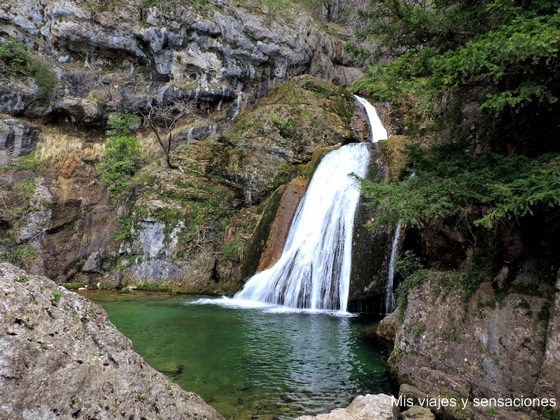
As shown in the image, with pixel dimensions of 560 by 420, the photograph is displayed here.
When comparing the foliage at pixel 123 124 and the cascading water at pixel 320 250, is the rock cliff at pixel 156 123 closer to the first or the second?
the foliage at pixel 123 124

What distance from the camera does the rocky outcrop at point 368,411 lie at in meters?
3.88

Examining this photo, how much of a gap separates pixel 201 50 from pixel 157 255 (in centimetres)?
1309

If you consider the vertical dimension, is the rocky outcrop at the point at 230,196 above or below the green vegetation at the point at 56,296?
above

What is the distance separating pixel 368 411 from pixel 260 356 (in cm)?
293

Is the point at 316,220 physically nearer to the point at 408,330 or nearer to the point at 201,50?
the point at 408,330

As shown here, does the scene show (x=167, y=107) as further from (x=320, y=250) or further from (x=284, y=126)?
(x=320, y=250)

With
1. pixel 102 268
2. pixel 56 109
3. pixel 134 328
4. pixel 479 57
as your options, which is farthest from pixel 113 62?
pixel 479 57

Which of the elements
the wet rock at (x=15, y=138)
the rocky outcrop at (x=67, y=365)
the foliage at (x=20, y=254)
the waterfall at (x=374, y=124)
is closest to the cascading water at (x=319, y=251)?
the waterfall at (x=374, y=124)

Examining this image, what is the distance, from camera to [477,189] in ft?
14.3

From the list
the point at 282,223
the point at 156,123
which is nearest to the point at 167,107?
the point at 156,123

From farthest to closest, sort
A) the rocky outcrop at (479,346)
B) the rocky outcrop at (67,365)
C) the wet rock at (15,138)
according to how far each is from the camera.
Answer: the wet rock at (15,138)
the rocky outcrop at (479,346)
the rocky outcrop at (67,365)

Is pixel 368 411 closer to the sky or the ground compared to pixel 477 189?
closer to the ground

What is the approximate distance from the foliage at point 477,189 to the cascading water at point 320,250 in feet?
16.7

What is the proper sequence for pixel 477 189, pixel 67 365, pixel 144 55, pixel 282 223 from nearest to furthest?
1. pixel 67 365
2. pixel 477 189
3. pixel 282 223
4. pixel 144 55
